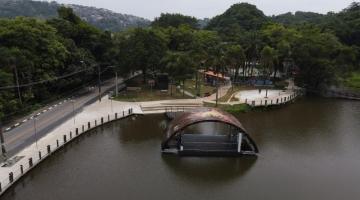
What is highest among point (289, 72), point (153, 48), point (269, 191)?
point (153, 48)

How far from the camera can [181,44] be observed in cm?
7631

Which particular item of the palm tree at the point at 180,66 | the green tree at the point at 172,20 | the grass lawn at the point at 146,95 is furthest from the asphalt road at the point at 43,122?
the green tree at the point at 172,20

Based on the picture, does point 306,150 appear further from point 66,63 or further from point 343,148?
point 66,63

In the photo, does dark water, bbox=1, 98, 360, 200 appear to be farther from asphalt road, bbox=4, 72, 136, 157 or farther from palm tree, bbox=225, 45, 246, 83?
palm tree, bbox=225, 45, 246, 83

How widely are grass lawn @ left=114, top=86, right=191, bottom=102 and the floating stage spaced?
19.6 m

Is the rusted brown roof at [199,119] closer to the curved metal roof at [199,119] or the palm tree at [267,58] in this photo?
the curved metal roof at [199,119]

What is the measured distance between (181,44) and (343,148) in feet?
149

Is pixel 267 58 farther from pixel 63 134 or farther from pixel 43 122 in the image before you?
pixel 43 122

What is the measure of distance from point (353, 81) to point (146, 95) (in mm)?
42496

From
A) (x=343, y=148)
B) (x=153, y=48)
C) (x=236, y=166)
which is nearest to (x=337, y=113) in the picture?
(x=343, y=148)

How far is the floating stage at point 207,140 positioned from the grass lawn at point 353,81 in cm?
4046

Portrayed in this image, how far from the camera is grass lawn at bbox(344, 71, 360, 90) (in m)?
67.9

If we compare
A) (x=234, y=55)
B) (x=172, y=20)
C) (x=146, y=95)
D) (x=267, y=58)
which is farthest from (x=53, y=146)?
(x=172, y=20)

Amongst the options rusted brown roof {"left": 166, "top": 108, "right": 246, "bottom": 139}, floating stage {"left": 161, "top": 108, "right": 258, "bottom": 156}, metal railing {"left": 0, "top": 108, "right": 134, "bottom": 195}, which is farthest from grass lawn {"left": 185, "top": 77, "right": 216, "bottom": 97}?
rusted brown roof {"left": 166, "top": 108, "right": 246, "bottom": 139}
